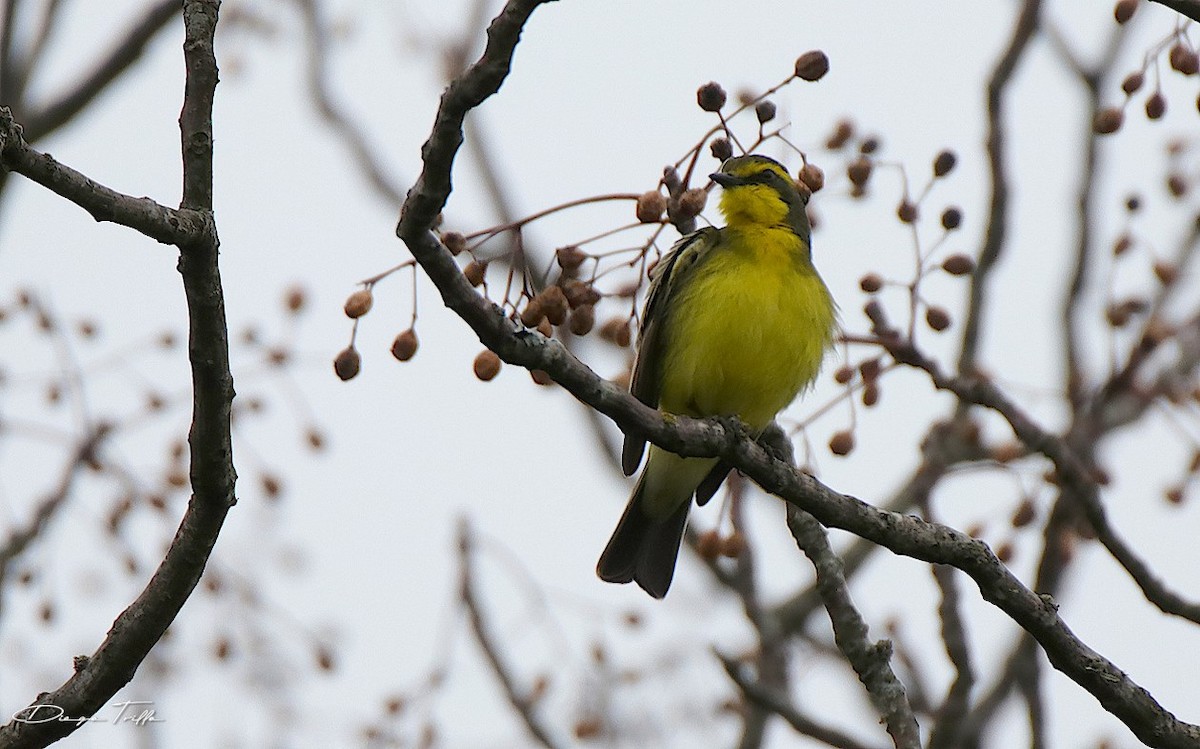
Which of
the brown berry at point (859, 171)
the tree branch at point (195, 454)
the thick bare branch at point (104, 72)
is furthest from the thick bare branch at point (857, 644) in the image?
the thick bare branch at point (104, 72)

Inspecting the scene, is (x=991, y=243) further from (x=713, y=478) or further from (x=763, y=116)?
(x=763, y=116)

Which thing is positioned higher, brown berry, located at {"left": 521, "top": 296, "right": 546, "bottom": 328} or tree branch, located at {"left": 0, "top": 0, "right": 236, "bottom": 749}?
brown berry, located at {"left": 521, "top": 296, "right": 546, "bottom": 328}

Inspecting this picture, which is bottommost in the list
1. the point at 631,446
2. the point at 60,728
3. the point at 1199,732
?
the point at 60,728

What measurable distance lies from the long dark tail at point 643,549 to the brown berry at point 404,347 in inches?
80.1

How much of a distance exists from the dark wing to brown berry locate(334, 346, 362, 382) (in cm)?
149

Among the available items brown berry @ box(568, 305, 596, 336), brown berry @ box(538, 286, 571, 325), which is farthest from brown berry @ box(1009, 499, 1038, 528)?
brown berry @ box(538, 286, 571, 325)

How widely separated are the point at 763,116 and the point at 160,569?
7.12 ft

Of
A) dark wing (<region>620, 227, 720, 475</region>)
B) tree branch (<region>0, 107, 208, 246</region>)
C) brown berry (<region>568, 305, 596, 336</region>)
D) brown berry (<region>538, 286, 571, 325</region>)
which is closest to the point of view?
tree branch (<region>0, 107, 208, 246</region>)

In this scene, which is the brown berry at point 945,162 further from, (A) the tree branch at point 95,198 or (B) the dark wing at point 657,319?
(A) the tree branch at point 95,198

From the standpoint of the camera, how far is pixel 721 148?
424cm

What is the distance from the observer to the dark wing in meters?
5.57

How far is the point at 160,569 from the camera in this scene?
137 inches

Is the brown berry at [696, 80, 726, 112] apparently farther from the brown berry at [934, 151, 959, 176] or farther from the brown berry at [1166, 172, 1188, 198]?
the brown berry at [1166, 172, 1188, 198]

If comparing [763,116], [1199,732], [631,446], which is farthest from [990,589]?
[631,446]
